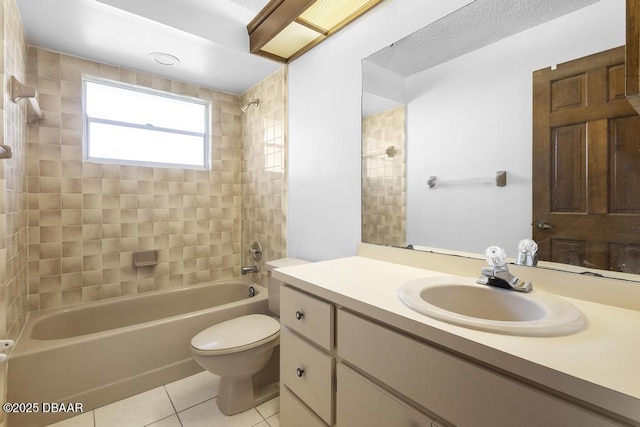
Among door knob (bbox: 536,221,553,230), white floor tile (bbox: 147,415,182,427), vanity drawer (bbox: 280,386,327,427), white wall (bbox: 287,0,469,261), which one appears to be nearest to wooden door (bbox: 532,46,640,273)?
door knob (bbox: 536,221,553,230)

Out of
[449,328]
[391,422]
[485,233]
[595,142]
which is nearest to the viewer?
[449,328]

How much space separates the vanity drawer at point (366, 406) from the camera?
2.39 ft

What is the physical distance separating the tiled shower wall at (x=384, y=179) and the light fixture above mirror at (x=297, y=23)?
2.08ft

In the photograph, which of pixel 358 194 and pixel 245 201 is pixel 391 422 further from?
pixel 245 201

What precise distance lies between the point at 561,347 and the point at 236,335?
146cm

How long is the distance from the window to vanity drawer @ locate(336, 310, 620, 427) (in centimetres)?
238

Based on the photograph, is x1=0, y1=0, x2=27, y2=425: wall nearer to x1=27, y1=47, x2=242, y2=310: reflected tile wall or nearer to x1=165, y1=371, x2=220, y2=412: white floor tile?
x1=27, y1=47, x2=242, y2=310: reflected tile wall

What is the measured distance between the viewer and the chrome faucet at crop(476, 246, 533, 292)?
0.93 m

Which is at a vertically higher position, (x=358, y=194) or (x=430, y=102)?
(x=430, y=102)

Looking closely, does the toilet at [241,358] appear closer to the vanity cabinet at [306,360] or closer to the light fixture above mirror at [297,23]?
the vanity cabinet at [306,360]

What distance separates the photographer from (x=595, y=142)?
2.92ft

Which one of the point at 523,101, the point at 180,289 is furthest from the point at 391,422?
the point at 180,289

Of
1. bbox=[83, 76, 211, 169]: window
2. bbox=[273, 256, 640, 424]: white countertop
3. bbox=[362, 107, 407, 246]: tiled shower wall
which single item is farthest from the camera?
bbox=[83, 76, 211, 169]: window

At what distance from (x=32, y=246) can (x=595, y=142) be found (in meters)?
3.12
